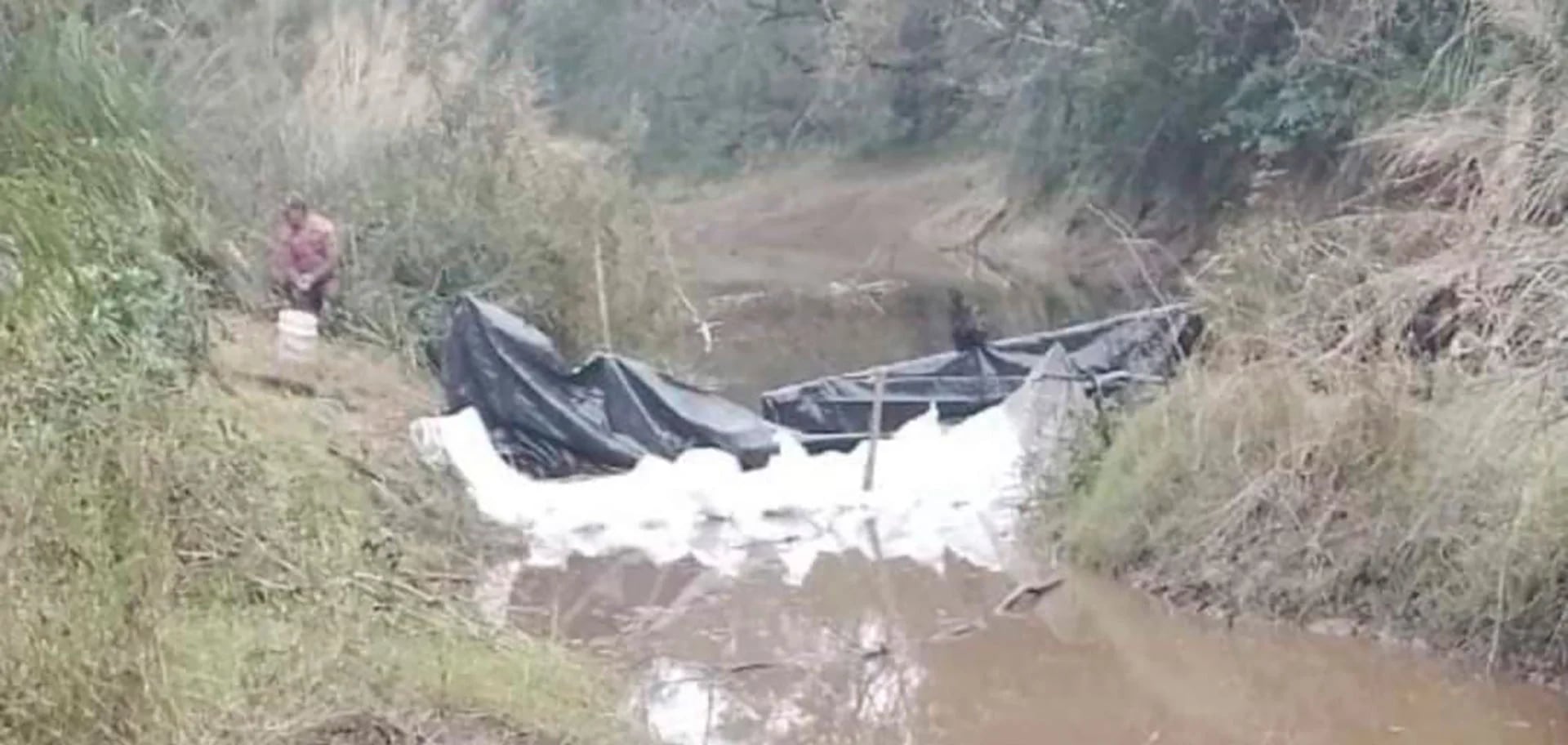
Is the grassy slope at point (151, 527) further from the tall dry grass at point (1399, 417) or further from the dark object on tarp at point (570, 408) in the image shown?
the dark object on tarp at point (570, 408)

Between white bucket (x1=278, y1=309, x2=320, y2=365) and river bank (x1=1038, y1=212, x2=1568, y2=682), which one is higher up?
river bank (x1=1038, y1=212, x2=1568, y2=682)

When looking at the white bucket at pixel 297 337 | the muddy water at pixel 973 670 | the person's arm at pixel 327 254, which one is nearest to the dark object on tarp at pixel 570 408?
A: the person's arm at pixel 327 254

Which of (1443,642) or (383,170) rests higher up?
(1443,642)

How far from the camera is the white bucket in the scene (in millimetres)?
12000

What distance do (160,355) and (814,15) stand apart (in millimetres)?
27720

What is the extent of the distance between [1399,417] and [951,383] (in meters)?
5.18

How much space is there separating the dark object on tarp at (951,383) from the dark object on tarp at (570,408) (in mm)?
671

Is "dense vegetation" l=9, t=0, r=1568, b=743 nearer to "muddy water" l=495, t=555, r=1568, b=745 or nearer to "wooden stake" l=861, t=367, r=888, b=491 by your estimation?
"muddy water" l=495, t=555, r=1568, b=745

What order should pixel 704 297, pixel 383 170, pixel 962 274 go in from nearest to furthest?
1. pixel 383 170
2. pixel 704 297
3. pixel 962 274

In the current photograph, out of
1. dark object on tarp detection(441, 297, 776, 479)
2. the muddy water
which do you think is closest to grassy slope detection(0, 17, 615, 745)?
the muddy water

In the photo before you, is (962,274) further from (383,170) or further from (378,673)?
(378,673)

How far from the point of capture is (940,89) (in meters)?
33.9

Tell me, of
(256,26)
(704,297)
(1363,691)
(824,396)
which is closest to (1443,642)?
(1363,691)

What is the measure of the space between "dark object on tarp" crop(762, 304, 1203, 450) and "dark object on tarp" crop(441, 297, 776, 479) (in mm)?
671
